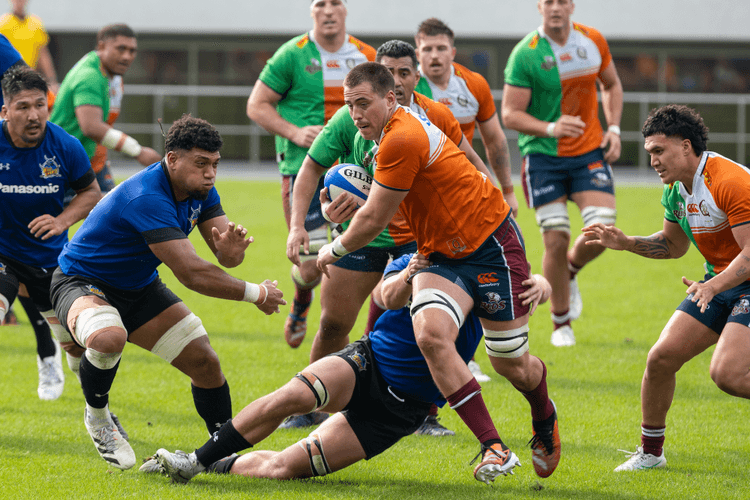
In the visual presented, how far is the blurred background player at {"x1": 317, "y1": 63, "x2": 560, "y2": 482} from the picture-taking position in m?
4.05

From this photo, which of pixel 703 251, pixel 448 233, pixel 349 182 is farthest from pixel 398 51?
pixel 703 251

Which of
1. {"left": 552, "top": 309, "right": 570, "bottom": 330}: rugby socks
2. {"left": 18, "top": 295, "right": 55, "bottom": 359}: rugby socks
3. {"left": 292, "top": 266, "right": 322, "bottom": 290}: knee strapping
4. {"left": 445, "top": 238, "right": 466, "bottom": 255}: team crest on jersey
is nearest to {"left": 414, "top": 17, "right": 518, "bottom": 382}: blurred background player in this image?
{"left": 552, "top": 309, "right": 570, "bottom": 330}: rugby socks

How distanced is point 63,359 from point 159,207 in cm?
318

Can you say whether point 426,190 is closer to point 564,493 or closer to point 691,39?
point 564,493

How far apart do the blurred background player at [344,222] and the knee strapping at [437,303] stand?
2.78 feet

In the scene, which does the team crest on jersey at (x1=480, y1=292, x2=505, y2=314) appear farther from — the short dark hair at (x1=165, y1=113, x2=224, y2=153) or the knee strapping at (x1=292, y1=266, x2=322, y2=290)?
the knee strapping at (x1=292, y1=266, x2=322, y2=290)

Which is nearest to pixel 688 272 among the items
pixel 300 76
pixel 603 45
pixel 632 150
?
pixel 603 45

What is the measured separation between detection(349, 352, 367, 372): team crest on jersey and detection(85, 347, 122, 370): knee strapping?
3.90ft

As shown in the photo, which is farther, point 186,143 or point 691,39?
point 691,39

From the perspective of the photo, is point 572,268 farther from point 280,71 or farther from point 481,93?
point 280,71

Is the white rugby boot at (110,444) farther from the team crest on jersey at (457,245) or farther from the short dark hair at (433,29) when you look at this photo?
the short dark hair at (433,29)

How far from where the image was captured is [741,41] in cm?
2333

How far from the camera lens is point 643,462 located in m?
4.51

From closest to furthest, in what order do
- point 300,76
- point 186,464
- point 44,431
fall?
point 186,464
point 44,431
point 300,76
